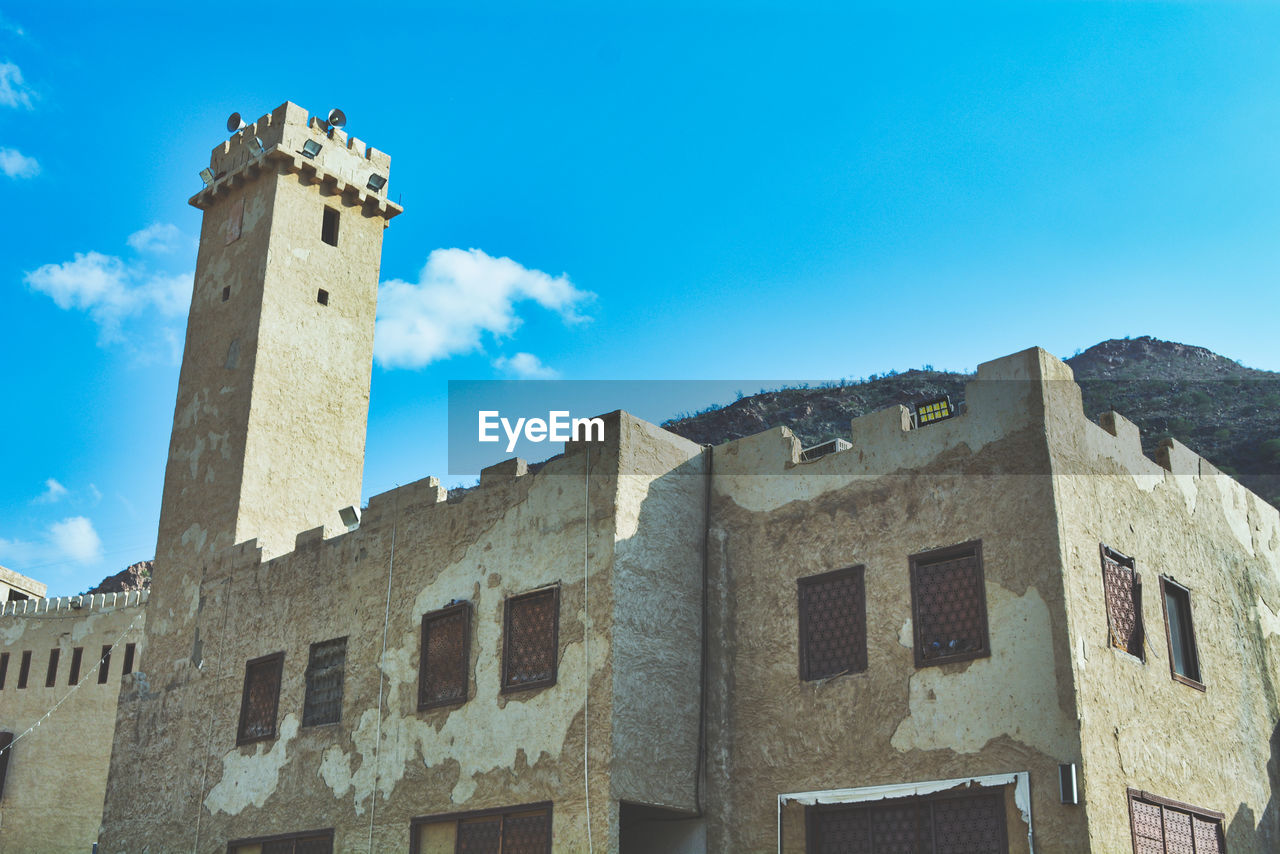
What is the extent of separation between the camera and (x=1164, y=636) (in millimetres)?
12414

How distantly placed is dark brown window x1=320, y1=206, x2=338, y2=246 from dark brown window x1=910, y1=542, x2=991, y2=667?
519 inches

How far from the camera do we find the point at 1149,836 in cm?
1103

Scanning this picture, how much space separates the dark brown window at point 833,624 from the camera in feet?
40.3

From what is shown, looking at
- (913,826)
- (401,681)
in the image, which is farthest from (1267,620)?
(401,681)

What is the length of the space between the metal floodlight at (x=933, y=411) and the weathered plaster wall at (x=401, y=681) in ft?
9.21

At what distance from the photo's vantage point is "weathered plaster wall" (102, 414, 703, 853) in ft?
41.9

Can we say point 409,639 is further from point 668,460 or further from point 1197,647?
point 1197,647

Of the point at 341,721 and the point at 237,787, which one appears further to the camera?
the point at 237,787

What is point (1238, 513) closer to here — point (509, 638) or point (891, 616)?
point (891, 616)

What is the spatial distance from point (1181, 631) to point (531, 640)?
23.2ft

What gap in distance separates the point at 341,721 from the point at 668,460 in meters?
5.38

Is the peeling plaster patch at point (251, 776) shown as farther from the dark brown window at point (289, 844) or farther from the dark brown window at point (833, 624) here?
the dark brown window at point (833, 624)

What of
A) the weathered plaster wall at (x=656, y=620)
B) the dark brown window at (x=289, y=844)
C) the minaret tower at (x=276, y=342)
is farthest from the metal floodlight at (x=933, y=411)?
the minaret tower at (x=276, y=342)

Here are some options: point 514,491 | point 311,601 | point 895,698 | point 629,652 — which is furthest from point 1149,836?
point 311,601
